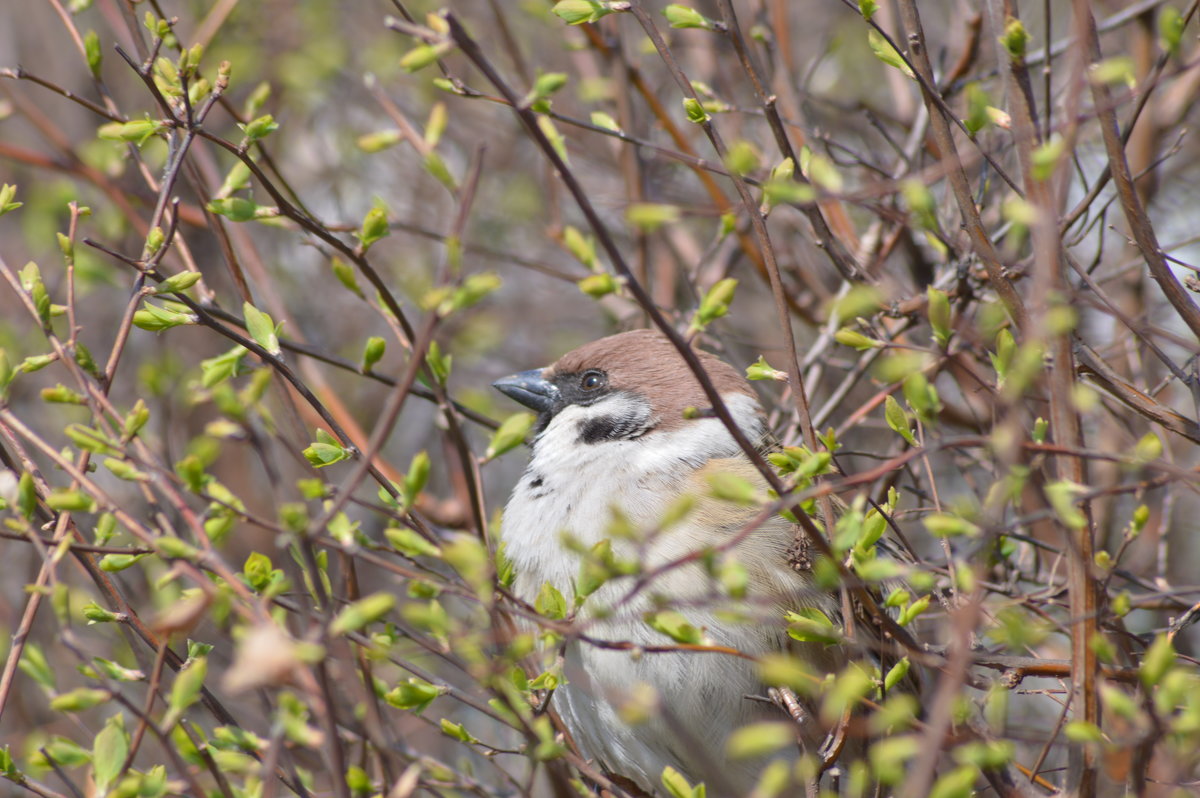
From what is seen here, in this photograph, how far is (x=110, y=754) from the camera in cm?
165

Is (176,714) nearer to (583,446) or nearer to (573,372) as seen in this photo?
(583,446)

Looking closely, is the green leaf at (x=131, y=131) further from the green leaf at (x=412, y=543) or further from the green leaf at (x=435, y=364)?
the green leaf at (x=412, y=543)

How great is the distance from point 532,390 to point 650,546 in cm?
132

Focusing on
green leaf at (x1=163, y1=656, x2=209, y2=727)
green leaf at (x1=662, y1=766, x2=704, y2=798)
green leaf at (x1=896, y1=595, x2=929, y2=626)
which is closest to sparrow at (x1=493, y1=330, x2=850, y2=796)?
green leaf at (x1=896, y1=595, x2=929, y2=626)

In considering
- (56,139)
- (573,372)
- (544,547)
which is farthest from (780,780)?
(56,139)

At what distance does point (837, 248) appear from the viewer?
9.29 feet

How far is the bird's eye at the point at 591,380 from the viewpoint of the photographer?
354 cm

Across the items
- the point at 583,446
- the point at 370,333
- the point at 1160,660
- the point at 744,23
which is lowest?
the point at 370,333

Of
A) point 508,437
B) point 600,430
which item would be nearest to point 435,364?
point 508,437

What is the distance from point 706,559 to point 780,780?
29 centimetres

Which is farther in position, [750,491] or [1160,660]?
[750,491]

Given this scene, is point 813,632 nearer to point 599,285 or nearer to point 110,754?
point 599,285

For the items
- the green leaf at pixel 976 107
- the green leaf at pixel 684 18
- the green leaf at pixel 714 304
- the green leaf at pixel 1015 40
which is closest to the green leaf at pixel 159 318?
the green leaf at pixel 714 304

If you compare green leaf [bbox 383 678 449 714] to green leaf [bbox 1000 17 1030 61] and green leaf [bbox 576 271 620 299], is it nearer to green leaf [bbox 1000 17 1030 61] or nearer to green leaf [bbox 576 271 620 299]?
green leaf [bbox 576 271 620 299]
